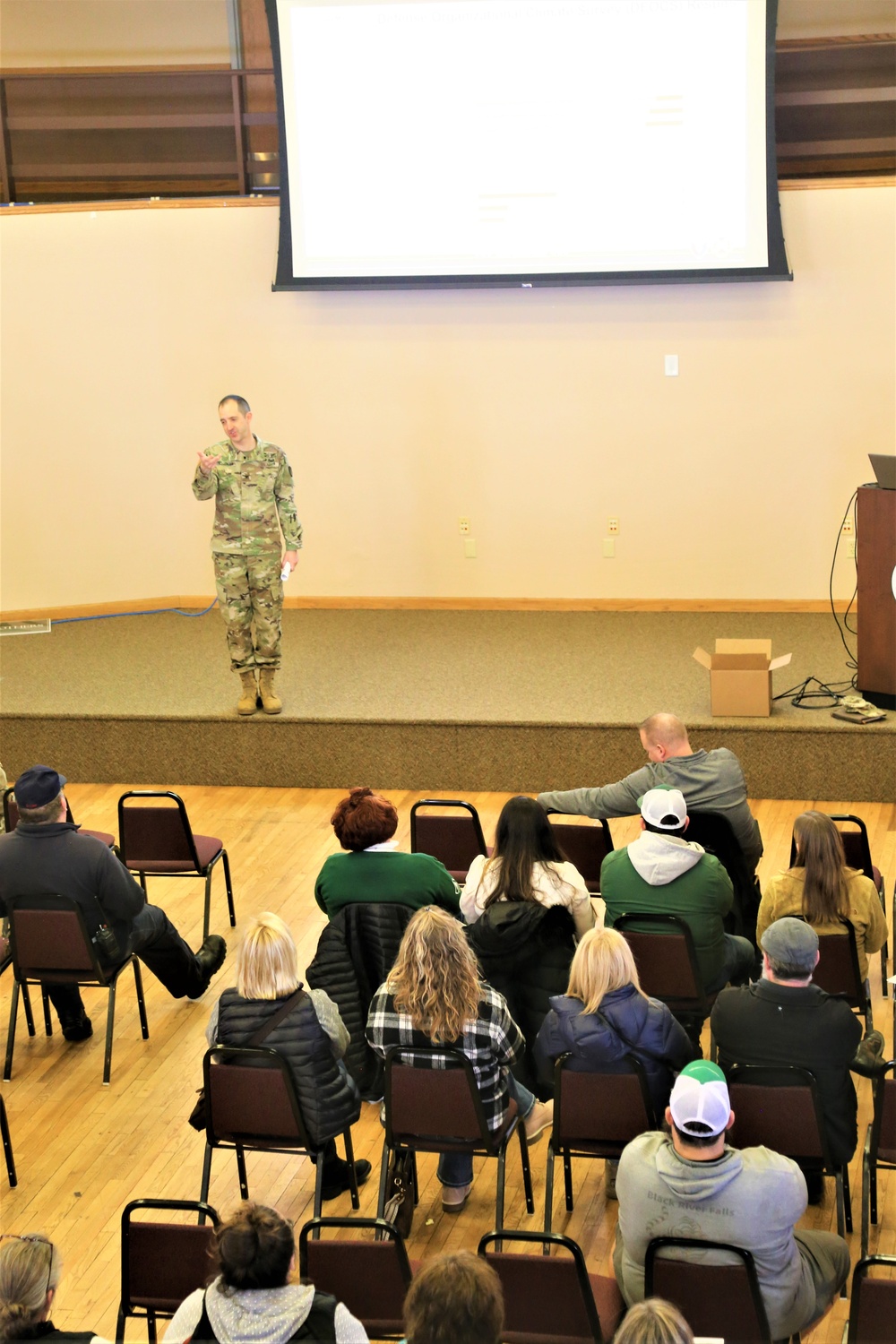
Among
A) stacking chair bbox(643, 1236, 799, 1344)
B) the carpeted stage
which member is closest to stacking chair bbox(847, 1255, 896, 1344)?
stacking chair bbox(643, 1236, 799, 1344)

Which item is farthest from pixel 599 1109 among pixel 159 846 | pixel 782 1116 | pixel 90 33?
pixel 90 33

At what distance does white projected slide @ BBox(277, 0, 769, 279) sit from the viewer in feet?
25.6

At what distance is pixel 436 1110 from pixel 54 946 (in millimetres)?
1478

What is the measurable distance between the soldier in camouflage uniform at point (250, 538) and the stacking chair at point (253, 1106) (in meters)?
3.63

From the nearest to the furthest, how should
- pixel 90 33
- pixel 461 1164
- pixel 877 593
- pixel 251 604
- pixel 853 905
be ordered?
pixel 461 1164, pixel 853 905, pixel 877 593, pixel 251 604, pixel 90 33

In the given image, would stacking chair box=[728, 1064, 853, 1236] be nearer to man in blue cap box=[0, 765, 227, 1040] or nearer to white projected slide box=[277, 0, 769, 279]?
man in blue cap box=[0, 765, 227, 1040]

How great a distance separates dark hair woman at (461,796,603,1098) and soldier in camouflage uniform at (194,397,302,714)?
315cm

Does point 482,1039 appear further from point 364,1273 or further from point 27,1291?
point 27,1291

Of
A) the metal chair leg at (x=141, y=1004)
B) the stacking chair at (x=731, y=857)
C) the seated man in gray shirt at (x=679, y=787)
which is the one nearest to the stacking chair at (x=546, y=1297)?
the stacking chair at (x=731, y=857)

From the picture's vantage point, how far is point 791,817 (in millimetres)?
6246

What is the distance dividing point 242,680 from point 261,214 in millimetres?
3369

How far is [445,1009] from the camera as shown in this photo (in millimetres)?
3156

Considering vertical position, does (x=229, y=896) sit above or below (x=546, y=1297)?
below

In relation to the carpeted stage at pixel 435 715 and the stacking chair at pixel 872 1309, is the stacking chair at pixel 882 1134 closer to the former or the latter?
the stacking chair at pixel 872 1309
